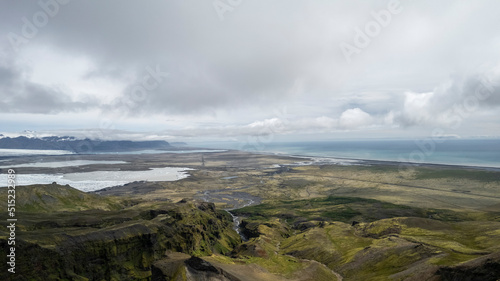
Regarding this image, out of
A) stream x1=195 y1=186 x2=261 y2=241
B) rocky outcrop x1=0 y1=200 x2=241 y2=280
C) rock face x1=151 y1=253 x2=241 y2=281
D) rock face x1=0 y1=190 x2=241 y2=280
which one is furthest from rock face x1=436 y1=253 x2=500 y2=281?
stream x1=195 y1=186 x2=261 y2=241

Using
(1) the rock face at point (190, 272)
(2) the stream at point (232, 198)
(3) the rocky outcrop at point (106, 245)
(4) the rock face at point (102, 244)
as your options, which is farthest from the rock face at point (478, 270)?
(2) the stream at point (232, 198)

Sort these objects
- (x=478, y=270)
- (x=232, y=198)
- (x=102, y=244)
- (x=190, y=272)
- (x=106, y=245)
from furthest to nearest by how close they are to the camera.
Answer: (x=232, y=198), (x=106, y=245), (x=102, y=244), (x=190, y=272), (x=478, y=270)

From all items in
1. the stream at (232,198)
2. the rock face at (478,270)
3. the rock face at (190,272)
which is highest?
the rock face at (478,270)

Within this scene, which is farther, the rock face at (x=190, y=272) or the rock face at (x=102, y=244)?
the rock face at (x=102, y=244)

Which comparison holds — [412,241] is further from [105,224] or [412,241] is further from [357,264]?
[105,224]

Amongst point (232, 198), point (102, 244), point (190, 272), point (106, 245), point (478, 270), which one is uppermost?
point (478, 270)

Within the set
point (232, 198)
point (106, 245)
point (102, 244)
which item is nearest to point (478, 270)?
point (106, 245)

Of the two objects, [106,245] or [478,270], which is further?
[106,245]

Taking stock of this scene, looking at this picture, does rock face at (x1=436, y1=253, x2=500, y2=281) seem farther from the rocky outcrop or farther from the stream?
the stream

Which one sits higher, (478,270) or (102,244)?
(478,270)

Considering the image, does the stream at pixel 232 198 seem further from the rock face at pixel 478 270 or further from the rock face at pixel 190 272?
the rock face at pixel 478 270

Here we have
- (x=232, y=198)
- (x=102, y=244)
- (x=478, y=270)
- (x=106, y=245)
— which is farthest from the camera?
(x=232, y=198)

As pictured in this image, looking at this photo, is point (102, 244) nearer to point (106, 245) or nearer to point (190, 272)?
point (106, 245)
